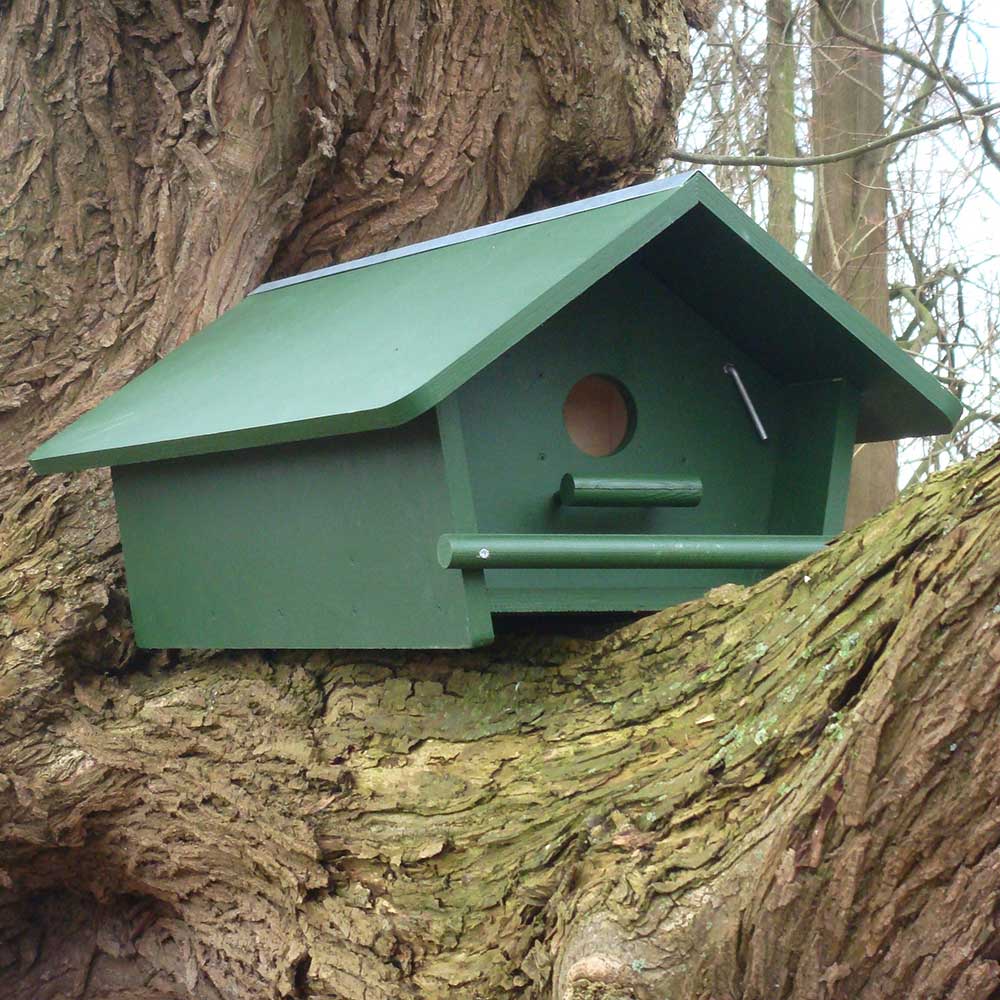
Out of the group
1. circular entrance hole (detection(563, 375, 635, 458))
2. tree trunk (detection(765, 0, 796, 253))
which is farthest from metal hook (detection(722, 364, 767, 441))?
tree trunk (detection(765, 0, 796, 253))

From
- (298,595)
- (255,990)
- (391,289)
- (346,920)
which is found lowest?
(255,990)

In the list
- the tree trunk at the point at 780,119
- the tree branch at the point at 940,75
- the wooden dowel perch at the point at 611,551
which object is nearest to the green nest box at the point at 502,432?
the wooden dowel perch at the point at 611,551

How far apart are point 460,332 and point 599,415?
0.58m

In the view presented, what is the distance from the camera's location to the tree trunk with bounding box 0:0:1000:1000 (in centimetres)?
145

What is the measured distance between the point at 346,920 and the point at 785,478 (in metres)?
1.27

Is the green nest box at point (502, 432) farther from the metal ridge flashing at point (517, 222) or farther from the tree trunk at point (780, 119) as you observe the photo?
the tree trunk at point (780, 119)

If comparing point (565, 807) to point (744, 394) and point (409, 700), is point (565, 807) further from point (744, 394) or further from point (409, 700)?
point (744, 394)

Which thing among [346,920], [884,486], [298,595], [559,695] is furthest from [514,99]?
[884,486]

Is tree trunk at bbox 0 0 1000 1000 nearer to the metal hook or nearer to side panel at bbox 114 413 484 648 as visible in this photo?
side panel at bbox 114 413 484 648

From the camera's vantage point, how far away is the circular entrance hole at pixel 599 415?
254 centimetres

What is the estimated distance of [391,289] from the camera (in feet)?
8.45

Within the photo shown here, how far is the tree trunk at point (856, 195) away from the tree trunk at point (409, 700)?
108 inches

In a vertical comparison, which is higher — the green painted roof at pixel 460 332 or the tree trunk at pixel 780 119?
the tree trunk at pixel 780 119

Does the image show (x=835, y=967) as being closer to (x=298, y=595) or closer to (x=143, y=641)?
(x=298, y=595)
